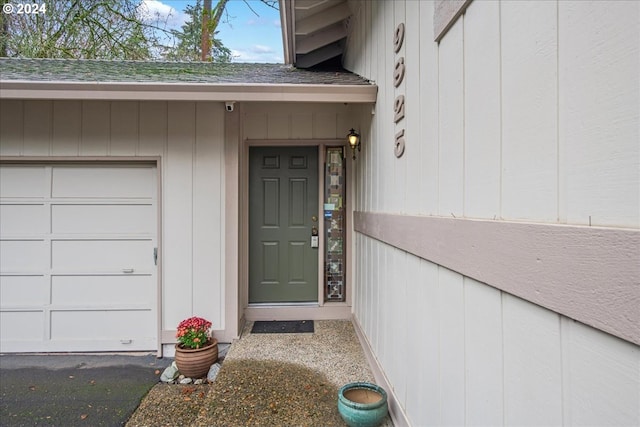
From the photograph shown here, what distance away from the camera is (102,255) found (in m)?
3.95

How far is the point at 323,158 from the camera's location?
4266mm

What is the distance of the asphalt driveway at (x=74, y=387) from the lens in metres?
2.78

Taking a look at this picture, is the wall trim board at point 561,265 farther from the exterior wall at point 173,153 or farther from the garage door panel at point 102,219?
the garage door panel at point 102,219

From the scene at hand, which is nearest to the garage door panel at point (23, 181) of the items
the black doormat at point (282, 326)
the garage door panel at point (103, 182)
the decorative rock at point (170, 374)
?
the garage door panel at point (103, 182)

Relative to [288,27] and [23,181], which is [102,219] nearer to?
[23,181]

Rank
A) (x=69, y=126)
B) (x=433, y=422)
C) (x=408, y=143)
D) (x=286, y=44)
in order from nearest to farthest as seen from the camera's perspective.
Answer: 1. (x=433, y=422)
2. (x=408, y=143)
3. (x=69, y=126)
4. (x=286, y=44)

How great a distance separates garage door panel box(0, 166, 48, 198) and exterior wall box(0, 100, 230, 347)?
18 centimetres

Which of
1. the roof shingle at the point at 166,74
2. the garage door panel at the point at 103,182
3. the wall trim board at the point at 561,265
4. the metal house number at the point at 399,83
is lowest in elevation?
the wall trim board at the point at 561,265

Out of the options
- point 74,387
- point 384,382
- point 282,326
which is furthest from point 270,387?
point 74,387

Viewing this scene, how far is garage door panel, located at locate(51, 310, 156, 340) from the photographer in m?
3.89

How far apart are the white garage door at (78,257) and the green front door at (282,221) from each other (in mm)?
1106

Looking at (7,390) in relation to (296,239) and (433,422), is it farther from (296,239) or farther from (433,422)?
(433,422)

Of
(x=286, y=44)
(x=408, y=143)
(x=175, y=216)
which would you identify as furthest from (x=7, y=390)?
(x=286, y=44)

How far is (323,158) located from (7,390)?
3658 millimetres
